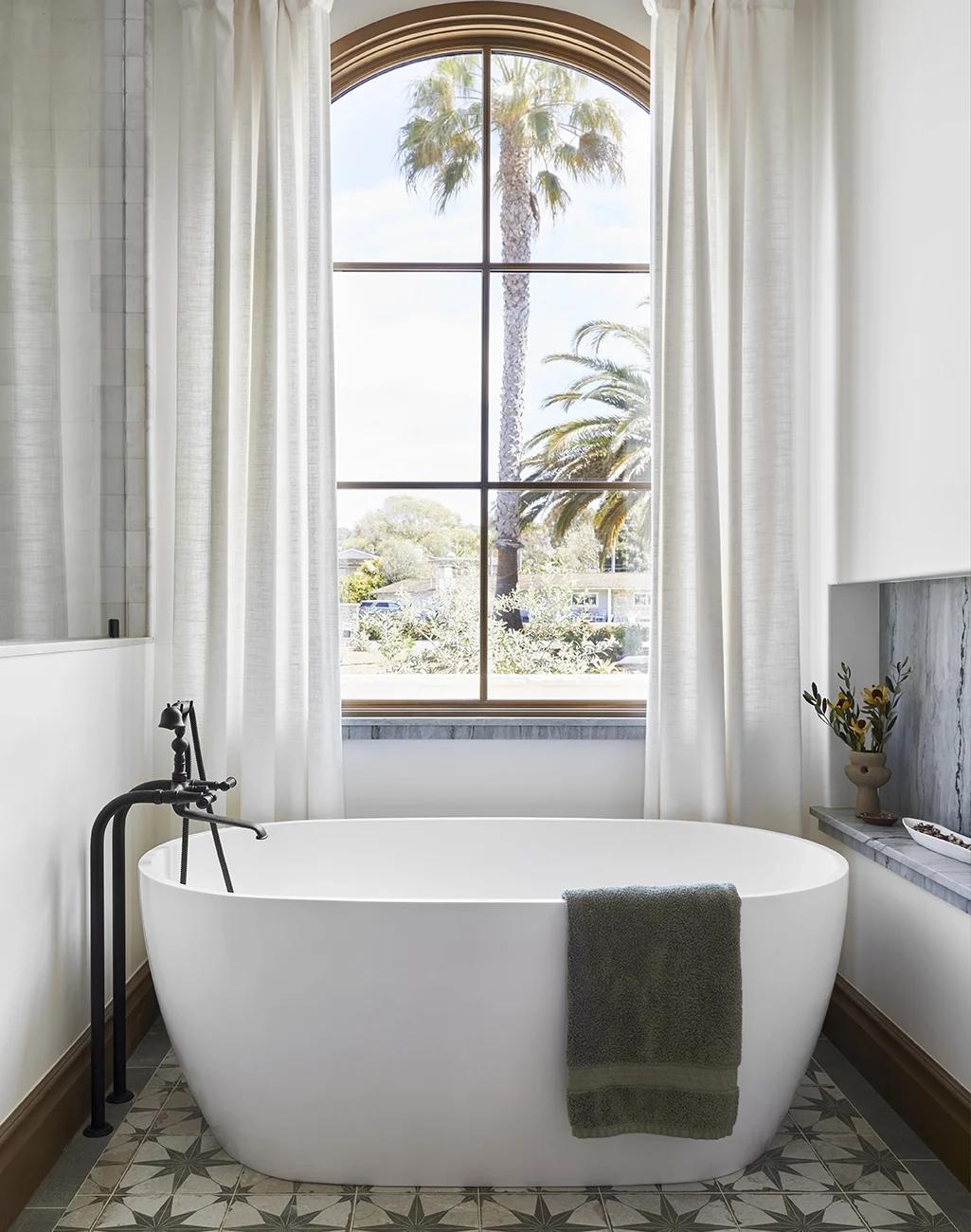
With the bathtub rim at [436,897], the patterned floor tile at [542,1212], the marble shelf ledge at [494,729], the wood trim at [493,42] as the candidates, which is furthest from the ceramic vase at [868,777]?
the wood trim at [493,42]

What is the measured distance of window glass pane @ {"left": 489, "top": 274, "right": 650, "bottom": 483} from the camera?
3.05 metres

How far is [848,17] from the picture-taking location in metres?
2.62

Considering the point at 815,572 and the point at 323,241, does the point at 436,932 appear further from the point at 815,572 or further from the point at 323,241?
the point at 323,241

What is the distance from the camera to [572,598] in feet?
9.98

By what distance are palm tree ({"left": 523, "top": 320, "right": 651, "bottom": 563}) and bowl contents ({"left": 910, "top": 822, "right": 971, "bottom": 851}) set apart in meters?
1.17

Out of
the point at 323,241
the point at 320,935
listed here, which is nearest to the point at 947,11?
the point at 323,241

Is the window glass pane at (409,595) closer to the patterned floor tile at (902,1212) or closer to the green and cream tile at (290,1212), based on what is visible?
the green and cream tile at (290,1212)

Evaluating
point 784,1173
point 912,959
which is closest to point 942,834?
point 912,959

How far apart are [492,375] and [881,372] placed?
115cm

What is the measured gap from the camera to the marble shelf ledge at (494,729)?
9.47ft

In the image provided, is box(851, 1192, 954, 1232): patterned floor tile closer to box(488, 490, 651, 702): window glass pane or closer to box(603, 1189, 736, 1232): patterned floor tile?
box(603, 1189, 736, 1232): patterned floor tile

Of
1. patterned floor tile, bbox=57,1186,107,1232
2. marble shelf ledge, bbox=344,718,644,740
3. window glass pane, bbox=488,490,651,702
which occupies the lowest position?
patterned floor tile, bbox=57,1186,107,1232

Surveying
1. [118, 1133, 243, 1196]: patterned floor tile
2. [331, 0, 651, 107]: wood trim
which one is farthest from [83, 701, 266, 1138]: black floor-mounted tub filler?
[331, 0, 651, 107]: wood trim

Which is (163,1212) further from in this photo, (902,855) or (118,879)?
(902,855)
